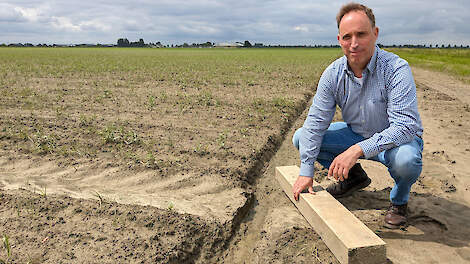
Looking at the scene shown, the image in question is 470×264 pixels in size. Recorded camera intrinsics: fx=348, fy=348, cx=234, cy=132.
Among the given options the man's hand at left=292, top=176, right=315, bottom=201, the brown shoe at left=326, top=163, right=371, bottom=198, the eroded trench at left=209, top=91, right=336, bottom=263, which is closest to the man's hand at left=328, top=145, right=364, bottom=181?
the man's hand at left=292, top=176, right=315, bottom=201

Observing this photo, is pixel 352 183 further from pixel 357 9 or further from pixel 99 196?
pixel 99 196

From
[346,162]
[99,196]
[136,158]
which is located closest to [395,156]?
[346,162]

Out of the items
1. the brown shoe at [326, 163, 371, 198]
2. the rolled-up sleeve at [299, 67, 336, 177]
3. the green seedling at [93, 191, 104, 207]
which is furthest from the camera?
the brown shoe at [326, 163, 371, 198]

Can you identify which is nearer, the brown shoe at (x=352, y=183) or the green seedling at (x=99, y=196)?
the green seedling at (x=99, y=196)

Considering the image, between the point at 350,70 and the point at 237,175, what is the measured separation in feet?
6.18

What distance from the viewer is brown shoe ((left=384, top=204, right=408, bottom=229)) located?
10.5ft

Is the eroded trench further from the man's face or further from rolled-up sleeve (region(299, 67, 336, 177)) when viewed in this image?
the man's face

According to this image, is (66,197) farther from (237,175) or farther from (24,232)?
(237,175)

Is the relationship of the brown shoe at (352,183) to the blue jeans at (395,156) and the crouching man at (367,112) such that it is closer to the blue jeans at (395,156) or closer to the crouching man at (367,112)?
the blue jeans at (395,156)

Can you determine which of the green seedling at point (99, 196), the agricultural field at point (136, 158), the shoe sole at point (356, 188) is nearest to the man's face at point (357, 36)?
the shoe sole at point (356, 188)

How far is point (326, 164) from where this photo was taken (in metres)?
3.75

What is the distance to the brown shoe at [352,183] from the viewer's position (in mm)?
3793

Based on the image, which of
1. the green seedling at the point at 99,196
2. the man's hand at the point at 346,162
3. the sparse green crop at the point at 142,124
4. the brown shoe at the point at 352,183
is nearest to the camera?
the man's hand at the point at 346,162

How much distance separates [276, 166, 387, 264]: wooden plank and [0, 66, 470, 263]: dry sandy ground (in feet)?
0.40
